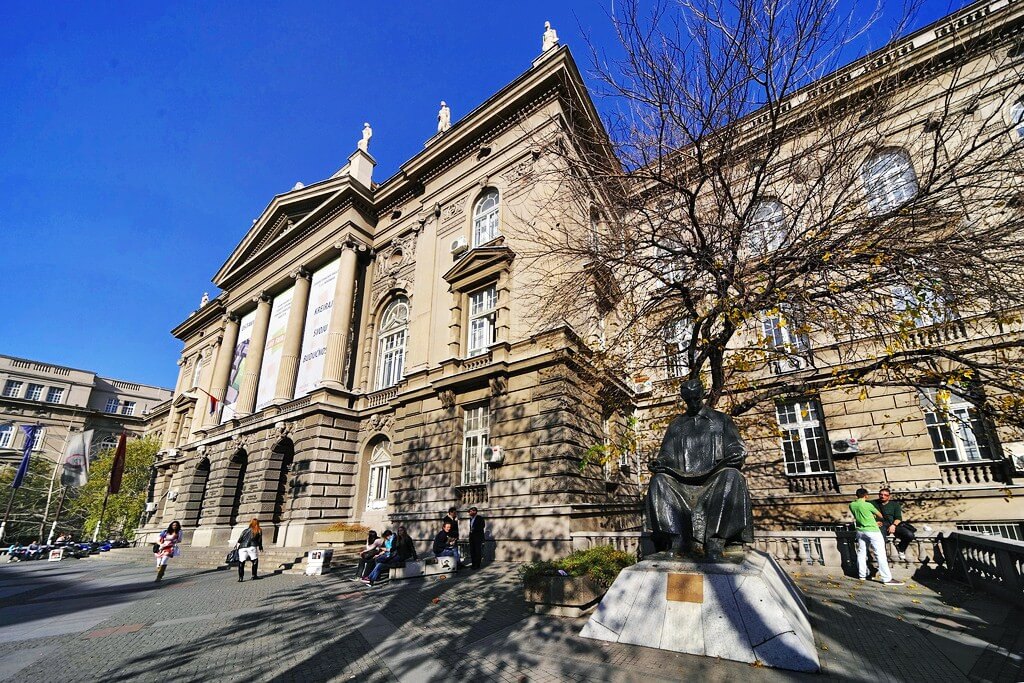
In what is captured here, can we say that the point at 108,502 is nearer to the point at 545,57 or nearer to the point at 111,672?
the point at 111,672

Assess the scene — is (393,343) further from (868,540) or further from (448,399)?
(868,540)

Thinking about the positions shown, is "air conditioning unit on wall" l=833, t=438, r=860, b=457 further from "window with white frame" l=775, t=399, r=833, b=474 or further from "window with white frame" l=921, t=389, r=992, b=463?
"window with white frame" l=921, t=389, r=992, b=463

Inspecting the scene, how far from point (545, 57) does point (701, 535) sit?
18.9 meters

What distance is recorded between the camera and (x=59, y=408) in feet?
162

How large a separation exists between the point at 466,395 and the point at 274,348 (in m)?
15.7

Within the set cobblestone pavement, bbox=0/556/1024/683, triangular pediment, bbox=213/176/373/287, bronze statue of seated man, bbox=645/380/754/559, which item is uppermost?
triangular pediment, bbox=213/176/373/287

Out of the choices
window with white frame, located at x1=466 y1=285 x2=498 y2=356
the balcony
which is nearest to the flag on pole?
window with white frame, located at x1=466 y1=285 x2=498 y2=356

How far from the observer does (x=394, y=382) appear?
21516 millimetres

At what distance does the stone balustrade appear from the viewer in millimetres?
6762

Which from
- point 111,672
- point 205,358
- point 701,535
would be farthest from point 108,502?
point 701,535

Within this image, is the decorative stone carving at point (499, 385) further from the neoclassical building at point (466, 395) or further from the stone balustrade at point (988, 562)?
the stone balustrade at point (988, 562)

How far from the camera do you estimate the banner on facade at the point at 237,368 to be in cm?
2789

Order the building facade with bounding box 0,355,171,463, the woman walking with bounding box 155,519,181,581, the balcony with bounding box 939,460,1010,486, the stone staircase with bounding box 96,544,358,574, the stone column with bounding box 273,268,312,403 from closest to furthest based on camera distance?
the balcony with bounding box 939,460,1010,486, the woman walking with bounding box 155,519,181,581, the stone staircase with bounding box 96,544,358,574, the stone column with bounding box 273,268,312,403, the building facade with bounding box 0,355,171,463

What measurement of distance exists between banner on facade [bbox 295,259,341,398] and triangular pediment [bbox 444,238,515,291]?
8327 mm
